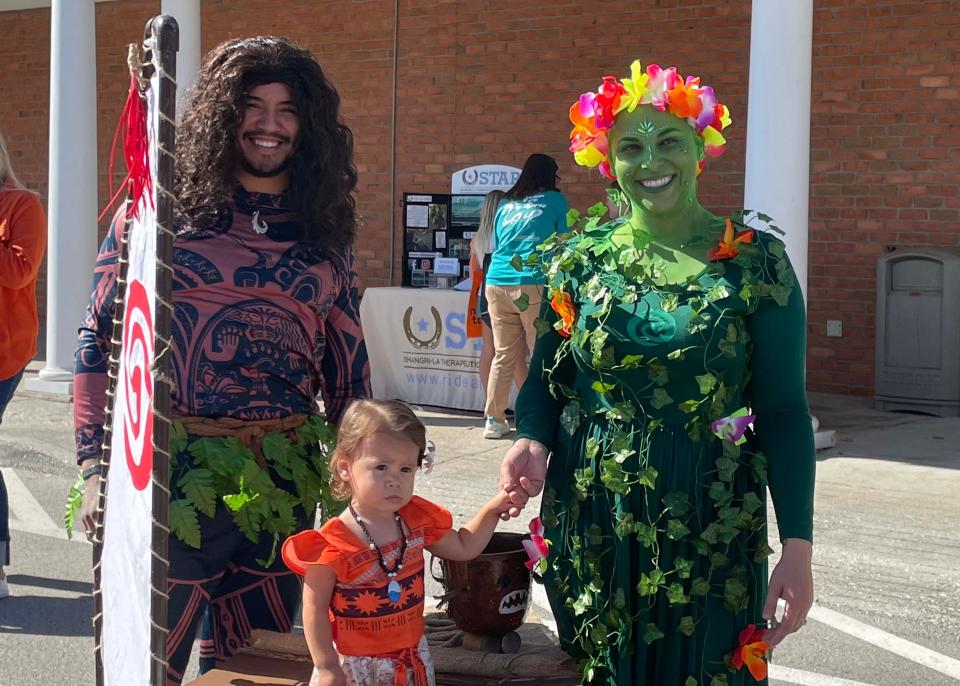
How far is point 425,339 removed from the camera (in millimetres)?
9758

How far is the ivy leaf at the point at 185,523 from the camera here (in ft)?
8.51

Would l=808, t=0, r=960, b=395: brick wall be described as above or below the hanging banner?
above

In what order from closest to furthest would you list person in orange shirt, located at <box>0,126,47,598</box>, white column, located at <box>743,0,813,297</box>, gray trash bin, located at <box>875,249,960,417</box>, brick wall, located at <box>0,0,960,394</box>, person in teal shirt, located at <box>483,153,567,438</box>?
person in orange shirt, located at <box>0,126,47,598</box> < white column, located at <box>743,0,813,297</box> < person in teal shirt, located at <box>483,153,567,438</box> < gray trash bin, located at <box>875,249,960,417</box> < brick wall, located at <box>0,0,960,394</box>

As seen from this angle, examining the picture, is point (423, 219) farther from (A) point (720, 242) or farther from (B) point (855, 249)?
(A) point (720, 242)

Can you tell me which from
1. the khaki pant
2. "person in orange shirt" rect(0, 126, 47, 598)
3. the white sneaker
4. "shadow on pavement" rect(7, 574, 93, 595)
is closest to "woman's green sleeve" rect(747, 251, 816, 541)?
"person in orange shirt" rect(0, 126, 47, 598)

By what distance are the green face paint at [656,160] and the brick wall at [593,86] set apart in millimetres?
8055

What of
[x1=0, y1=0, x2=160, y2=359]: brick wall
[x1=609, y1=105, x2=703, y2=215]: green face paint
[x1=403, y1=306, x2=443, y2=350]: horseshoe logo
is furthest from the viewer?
[x1=0, y1=0, x2=160, y2=359]: brick wall

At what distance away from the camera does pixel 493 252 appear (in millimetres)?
8445

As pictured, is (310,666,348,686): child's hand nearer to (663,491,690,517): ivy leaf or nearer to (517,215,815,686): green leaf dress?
(517,215,815,686): green leaf dress

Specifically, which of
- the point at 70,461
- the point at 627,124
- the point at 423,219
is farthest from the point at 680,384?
the point at 423,219

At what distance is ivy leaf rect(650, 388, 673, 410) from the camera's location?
2.52 m

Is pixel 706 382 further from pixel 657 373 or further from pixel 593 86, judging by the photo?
pixel 593 86

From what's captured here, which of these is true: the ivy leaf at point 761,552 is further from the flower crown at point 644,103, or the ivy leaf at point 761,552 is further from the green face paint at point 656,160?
the flower crown at point 644,103

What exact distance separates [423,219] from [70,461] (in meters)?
4.59
